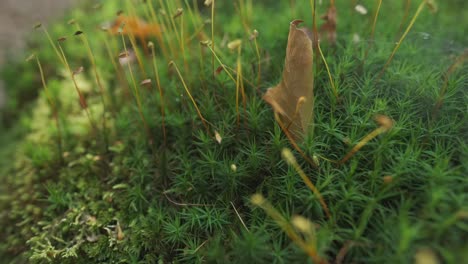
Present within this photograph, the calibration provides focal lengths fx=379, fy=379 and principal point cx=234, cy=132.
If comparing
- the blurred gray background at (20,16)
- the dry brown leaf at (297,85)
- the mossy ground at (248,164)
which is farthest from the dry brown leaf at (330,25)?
the blurred gray background at (20,16)

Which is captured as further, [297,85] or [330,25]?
[330,25]

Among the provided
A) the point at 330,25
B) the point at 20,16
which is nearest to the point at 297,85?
the point at 330,25

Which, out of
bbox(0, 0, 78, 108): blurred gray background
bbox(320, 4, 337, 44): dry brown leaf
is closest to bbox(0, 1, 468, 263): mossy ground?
bbox(320, 4, 337, 44): dry brown leaf

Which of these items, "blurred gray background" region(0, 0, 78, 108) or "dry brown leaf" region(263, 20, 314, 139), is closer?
"dry brown leaf" region(263, 20, 314, 139)

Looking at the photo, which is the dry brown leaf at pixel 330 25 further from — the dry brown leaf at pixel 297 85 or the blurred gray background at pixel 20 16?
the blurred gray background at pixel 20 16

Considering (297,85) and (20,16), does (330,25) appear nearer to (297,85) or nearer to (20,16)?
(297,85)

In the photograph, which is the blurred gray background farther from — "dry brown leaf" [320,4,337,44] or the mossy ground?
"dry brown leaf" [320,4,337,44]
